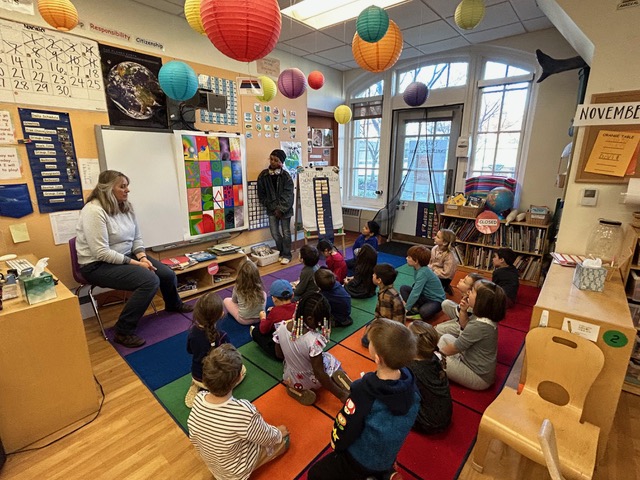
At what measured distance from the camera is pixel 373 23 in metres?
1.84

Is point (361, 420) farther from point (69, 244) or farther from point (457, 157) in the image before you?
point (457, 157)

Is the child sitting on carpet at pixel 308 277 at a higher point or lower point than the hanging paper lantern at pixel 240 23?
lower

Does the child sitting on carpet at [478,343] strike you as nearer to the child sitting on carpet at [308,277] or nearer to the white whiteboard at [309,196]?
the child sitting on carpet at [308,277]

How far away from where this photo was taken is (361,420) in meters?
1.06

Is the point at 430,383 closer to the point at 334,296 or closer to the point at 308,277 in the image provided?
the point at 334,296

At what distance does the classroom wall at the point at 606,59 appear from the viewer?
189cm

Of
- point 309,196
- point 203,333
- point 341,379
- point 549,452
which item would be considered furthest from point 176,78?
point 549,452

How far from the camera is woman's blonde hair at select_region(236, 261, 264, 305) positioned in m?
2.48

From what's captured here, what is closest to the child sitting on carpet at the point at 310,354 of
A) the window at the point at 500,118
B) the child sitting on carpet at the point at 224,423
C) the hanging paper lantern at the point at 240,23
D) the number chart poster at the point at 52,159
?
the child sitting on carpet at the point at 224,423

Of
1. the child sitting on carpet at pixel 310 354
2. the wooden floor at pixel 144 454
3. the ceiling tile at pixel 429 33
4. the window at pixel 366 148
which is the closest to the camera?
the wooden floor at pixel 144 454

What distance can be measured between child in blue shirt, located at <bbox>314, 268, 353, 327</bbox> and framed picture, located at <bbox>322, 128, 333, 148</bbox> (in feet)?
11.8

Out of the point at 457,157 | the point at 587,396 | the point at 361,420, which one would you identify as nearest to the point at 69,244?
the point at 361,420

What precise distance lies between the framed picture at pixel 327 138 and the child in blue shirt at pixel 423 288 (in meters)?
3.40

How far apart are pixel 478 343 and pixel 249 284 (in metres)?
1.64
